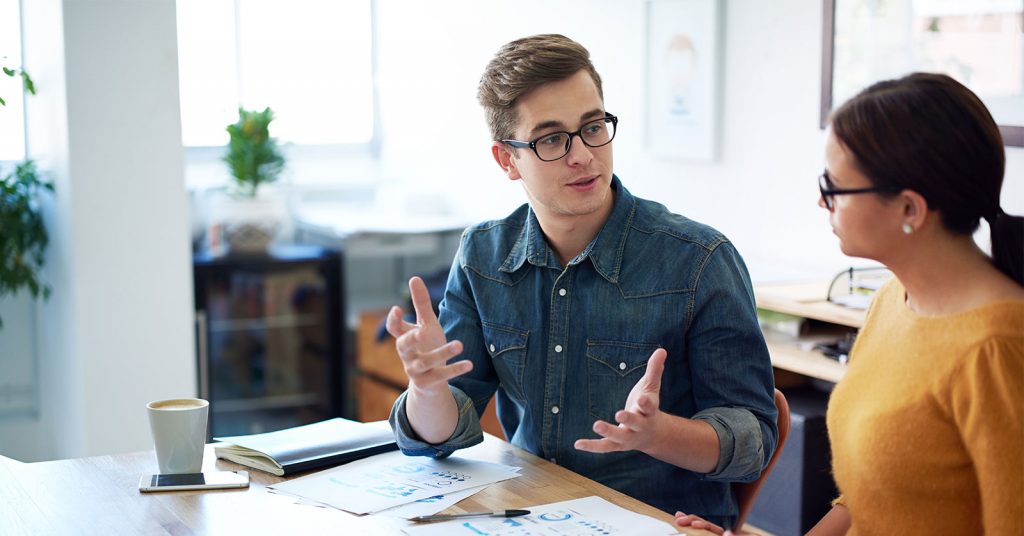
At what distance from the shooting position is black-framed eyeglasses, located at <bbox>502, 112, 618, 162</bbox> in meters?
1.75

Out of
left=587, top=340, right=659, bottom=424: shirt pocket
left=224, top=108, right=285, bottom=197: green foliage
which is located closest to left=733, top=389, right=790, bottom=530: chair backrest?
left=587, top=340, right=659, bottom=424: shirt pocket

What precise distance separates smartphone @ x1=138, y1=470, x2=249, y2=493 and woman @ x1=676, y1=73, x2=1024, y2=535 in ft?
2.71

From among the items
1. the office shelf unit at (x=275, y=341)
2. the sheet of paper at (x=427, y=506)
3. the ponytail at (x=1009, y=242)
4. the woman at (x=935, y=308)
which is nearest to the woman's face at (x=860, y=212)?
the woman at (x=935, y=308)

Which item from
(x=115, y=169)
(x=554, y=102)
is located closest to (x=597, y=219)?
(x=554, y=102)

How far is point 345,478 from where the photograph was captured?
156 cm

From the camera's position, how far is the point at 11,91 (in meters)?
3.66

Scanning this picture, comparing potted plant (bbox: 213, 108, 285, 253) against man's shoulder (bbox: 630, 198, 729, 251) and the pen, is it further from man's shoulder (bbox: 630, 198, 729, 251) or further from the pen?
the pen

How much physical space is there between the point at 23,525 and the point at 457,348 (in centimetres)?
58

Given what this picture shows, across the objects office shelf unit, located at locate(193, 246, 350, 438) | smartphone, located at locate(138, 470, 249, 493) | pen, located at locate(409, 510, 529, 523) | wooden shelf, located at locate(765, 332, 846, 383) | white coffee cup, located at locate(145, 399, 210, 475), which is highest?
white coffee cup, located at locate(145, 399, 210, 475)

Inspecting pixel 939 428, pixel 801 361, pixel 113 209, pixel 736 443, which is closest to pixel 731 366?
pixel 736 443

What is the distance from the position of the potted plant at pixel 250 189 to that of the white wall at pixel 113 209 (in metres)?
0.71

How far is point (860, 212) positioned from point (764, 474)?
1.84 feet

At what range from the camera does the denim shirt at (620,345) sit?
1.64 meters

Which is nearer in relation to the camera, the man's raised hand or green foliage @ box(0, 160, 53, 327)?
the man's raised hand
